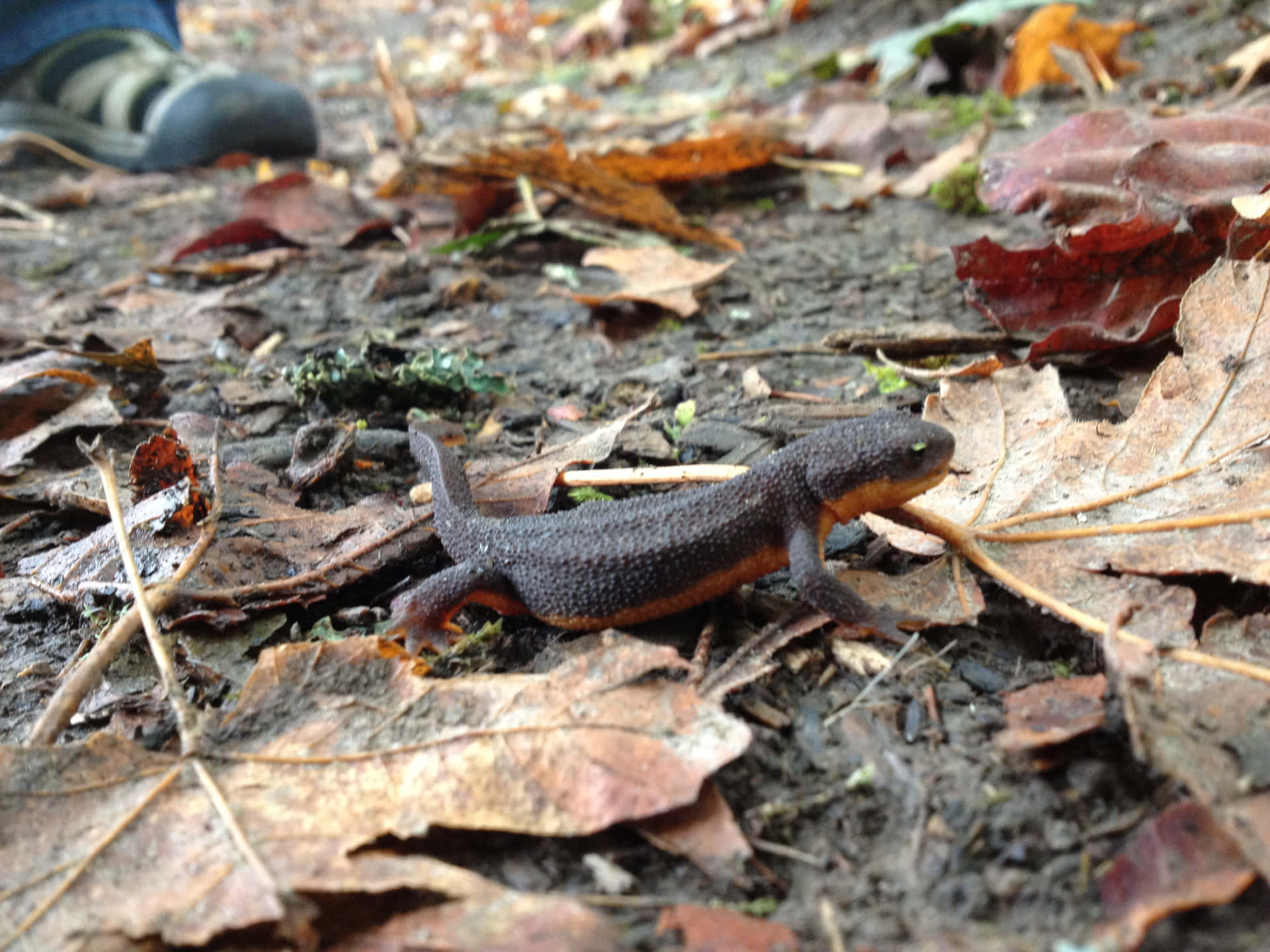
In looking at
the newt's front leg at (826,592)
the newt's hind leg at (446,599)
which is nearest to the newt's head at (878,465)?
the newt's front leg at (826,592)

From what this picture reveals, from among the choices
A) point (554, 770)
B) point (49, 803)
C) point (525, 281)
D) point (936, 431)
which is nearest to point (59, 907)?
point (49, 803)

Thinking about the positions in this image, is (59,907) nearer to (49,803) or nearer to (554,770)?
(49,803)

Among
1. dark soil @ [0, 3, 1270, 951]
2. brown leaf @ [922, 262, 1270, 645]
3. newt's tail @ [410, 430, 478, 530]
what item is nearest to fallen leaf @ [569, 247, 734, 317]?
dark soil @ [0, 3, 1270, 951]

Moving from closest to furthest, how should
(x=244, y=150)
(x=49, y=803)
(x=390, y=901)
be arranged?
(x=390, y=901)
(x=49, y=803)
(x=244, y=150)

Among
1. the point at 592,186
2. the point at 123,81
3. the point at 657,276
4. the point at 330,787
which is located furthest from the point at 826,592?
the point at 123,81

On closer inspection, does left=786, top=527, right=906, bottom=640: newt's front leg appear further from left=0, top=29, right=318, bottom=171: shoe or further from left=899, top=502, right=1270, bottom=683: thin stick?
left=0, top=29, right=318, bottom=171: shoe

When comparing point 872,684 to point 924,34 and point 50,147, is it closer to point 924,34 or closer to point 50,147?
point 924,34

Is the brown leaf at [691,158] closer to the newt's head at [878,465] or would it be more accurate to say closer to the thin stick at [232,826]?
the newt's head at [878,465]
